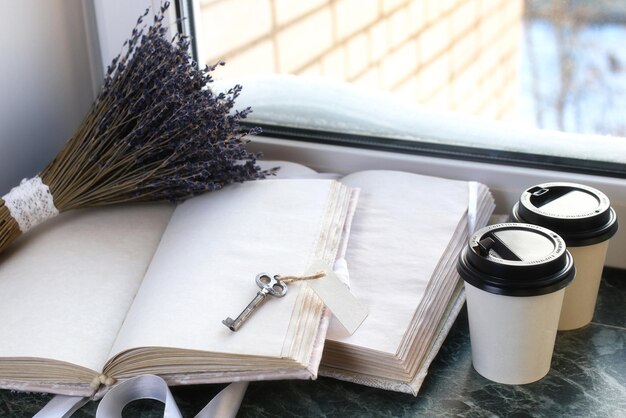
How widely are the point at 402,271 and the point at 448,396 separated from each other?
15 centimetres

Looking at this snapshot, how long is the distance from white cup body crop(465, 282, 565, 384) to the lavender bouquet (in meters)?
0.34

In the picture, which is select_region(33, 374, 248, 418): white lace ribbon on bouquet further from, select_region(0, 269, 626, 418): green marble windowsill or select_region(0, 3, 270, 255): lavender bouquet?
select_region(0, 3, 270, 255): lavender bouquet

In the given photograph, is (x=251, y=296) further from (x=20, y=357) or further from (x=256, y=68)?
(x=256, y=68)

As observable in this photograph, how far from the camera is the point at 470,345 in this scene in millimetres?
854

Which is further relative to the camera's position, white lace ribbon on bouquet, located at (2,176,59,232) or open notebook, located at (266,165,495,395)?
white lace ribbon on bouquet, located at (2,176,59,232)

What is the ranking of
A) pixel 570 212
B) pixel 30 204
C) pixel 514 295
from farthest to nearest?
pixel 30 204 < pixel 570 212 < pixel 514 295

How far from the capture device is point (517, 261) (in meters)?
0.72

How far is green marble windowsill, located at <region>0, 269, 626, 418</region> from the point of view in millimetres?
769

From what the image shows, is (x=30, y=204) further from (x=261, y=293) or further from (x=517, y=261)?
(x=517, y=261)

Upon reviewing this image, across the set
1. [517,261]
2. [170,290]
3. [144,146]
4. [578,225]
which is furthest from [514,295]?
[144,146]

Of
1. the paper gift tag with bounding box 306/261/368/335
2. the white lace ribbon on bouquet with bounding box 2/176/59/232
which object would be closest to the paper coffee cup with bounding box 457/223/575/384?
the paper gift tag with bounding box 306/261/368/335

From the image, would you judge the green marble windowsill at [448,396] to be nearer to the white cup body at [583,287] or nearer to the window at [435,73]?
the white cup body at [583,287]

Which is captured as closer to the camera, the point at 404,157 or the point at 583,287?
the point at 583,287

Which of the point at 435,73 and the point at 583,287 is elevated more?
the point at 435,73
